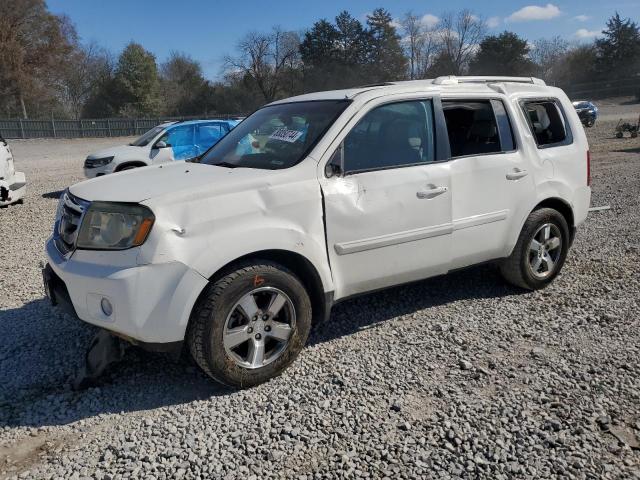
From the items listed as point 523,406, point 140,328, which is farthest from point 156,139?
point 523,406

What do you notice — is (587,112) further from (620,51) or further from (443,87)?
(620,51)

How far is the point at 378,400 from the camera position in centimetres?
339

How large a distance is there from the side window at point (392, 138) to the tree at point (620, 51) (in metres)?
68.2

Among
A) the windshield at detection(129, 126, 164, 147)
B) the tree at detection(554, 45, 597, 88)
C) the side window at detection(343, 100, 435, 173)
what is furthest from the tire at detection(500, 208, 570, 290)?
the tree at detection(554, 45, 597, 88)

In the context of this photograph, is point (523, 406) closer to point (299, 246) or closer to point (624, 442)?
point (624, 442)

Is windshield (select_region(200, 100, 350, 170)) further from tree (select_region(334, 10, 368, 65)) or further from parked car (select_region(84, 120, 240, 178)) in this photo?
tree (select_region(334, 10, 368, 65))

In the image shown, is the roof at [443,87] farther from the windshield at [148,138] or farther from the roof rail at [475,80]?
the windshield at [148,138]

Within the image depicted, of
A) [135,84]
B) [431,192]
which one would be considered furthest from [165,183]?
[135,84]

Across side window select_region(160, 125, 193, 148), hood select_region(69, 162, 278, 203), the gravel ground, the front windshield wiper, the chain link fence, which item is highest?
the chain link fence

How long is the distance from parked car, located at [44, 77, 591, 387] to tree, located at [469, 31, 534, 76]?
6266 centimetres

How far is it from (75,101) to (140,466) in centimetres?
6071

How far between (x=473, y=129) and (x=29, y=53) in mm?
52378

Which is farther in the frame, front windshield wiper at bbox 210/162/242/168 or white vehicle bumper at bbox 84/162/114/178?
white vehicle bumper at bbox 84/162/114/178

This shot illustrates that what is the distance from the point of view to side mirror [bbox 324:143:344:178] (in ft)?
12.2
